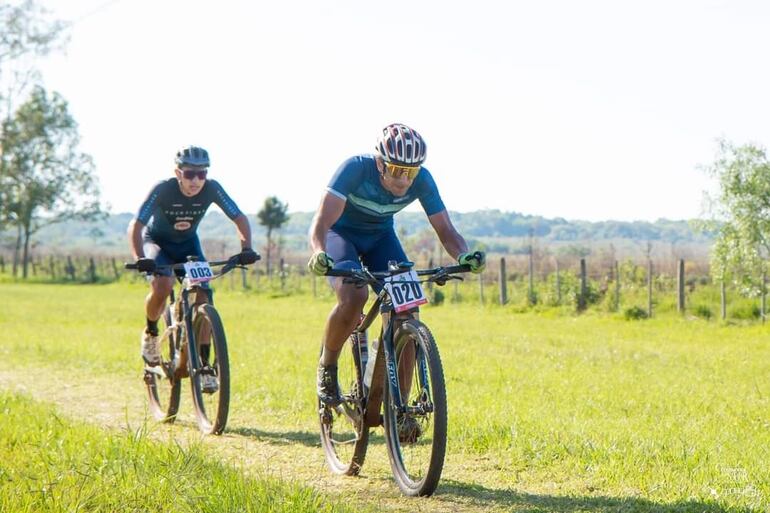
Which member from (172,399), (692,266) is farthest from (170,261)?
(692,266)

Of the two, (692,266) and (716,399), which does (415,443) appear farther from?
(692,266)

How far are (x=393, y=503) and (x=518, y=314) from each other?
77.4ft

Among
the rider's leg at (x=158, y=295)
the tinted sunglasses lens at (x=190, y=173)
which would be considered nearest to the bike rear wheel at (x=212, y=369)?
the rider's leg at (x=158, y=295)

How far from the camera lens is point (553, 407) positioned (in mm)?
9461

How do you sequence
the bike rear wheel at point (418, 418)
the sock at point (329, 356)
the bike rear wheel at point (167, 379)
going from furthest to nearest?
the bike rear wheel at point (167, 379) → the sock at point (329, 356) → the bike rear wheel at point (418, 418)

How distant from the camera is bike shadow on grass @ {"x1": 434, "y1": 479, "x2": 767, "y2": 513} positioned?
212 inches

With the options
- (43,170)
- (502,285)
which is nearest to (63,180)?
(43,170)

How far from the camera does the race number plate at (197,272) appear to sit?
8.49 metres

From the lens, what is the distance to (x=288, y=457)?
7.28 meters

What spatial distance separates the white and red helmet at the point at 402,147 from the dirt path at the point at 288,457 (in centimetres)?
202

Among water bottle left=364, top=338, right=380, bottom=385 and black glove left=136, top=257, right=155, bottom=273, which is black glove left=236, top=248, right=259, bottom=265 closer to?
black glove left=136, top=257, right=155, bottom=273

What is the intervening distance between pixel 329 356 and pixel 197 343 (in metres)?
2.35

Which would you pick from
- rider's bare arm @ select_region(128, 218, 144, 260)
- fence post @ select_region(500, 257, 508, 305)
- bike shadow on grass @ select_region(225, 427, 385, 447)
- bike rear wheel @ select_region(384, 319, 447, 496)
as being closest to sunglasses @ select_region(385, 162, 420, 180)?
bike rear wheel @ select_region(384, 319, 447, 496)

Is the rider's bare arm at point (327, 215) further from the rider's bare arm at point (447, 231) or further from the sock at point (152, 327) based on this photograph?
the sock at point (152, 327)
